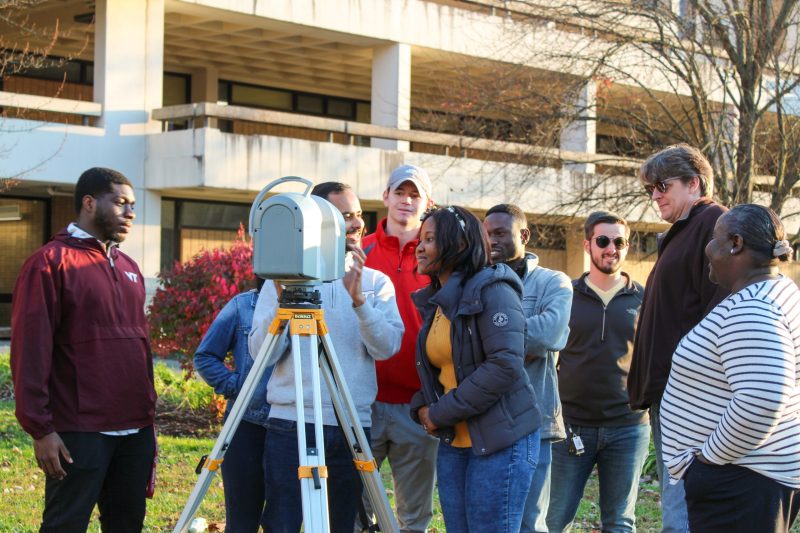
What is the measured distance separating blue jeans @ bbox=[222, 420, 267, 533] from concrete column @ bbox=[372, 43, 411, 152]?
47.0ft

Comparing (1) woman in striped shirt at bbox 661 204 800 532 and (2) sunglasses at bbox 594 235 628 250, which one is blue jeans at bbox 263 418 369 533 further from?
(2) sunglasses at bbox 594 235 628 250

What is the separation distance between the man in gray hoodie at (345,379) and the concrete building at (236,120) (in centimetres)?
911

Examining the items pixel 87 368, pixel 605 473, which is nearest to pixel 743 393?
pixel 605 473

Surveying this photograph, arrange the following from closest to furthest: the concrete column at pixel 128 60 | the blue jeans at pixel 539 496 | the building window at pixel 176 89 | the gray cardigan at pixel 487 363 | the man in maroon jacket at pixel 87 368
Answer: the gray cardigan at pixel 487 363 → the man in maroon jacket at pixel 87 368 → the blue jeans at pixel 539 496 → the concrete column at pixel 128 60 → the building window at pixel 176 89

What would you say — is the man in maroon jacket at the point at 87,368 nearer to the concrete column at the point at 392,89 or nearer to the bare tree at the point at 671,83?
the bare tree at the point at 671,83

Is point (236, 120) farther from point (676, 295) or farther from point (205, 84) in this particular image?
point (676, 295)

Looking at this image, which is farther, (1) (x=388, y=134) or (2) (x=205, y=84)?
(2) (x=205, y=84)

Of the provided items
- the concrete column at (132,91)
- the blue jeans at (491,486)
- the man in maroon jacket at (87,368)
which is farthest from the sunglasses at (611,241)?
the concrete column at (132,91)

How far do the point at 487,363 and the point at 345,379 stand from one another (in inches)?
25.6

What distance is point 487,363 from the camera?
156 inches

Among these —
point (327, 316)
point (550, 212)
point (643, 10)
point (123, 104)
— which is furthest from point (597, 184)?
point (327, 316)

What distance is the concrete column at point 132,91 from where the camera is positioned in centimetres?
1617

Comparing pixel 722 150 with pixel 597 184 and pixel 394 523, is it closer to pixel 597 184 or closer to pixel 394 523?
pixel 597 184

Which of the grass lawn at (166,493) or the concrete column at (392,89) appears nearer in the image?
the grass lawn at (166,493)
